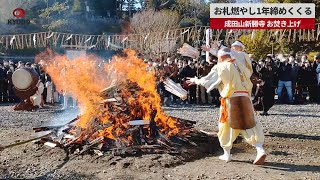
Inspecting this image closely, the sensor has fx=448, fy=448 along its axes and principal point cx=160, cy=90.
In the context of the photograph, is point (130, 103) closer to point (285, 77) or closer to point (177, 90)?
point (177, 90)

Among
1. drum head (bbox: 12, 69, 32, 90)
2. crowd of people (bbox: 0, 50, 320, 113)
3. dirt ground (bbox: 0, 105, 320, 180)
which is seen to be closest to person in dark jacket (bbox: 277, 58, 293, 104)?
crowd of people (bbox: 0, 50, 320, 113)

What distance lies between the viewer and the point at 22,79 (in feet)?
40.2

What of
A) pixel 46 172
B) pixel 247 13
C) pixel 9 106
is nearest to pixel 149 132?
pixel 46 172

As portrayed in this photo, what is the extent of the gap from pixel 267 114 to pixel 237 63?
629 cm

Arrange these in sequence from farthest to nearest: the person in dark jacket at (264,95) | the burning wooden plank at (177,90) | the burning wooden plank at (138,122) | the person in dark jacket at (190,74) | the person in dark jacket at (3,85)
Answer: the person in dark jacket at (3,85), the person in dark jacket at (190,74), the person in dark jacket at (264,95), the burning wooden plank at (177,90), the burning wooden plank at (138,122)

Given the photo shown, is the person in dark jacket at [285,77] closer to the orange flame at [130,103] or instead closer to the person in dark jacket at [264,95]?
the person in dark jacket at [264,95]

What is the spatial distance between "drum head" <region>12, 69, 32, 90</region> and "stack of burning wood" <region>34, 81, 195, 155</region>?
162 inches

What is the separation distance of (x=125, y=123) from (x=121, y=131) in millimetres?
197

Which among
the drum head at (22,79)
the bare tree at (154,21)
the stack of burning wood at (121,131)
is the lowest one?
the stack of burning wood at (121,131)

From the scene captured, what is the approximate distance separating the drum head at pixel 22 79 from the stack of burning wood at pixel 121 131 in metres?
4.11

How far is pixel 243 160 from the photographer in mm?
7109

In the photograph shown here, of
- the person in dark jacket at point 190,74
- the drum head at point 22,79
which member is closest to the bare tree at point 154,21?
the person in dark jacket at point 190,74

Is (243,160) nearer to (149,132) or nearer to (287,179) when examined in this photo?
(287,179)

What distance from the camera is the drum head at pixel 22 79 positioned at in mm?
12188
